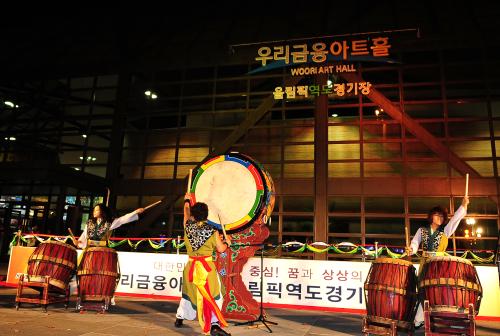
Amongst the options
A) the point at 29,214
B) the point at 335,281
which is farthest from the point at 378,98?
the point at 29,214

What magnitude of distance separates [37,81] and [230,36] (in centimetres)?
770

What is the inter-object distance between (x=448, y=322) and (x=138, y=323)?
155 inches

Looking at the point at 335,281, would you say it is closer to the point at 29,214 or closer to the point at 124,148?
the point at 124,148

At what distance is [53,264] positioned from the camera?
6.06m

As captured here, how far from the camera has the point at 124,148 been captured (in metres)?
13.5

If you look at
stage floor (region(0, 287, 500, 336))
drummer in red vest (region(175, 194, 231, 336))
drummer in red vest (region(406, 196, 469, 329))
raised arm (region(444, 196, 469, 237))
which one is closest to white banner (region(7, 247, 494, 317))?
stage floor (region(0, 287, 500, 336))

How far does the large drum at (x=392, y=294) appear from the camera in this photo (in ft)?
15.6

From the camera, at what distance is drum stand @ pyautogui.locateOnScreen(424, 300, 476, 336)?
4480mm

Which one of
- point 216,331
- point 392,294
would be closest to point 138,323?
point 216,331

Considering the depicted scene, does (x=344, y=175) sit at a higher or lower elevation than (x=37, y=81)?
lower

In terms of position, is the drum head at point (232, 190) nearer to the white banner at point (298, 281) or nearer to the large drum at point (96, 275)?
the large drum at point (96, 275)

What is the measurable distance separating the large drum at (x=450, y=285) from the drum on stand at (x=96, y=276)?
14.8 ft

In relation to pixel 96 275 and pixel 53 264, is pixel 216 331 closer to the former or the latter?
pixel 96 275

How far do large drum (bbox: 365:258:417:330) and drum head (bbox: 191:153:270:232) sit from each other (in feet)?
5.90
